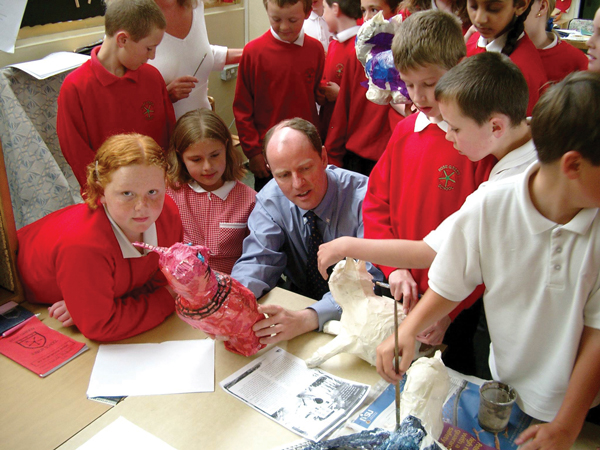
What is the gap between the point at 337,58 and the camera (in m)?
2.60

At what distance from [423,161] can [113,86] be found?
4.35 ft

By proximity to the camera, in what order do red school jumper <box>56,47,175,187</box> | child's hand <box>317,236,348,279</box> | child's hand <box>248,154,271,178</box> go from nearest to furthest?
child's hand <box>317,236,348,279</box> < red school jumper <box>56,47,175,187</box> < child's hand <box>248,154,271,178</box>

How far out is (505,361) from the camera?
44.2 inches

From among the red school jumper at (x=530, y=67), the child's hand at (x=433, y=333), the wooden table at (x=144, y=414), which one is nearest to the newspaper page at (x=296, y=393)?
the wooden table at (x=144, y=414)

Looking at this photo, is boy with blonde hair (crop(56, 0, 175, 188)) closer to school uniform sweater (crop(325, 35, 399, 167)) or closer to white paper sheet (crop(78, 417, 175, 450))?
school uniform sweater (crop(325, 35, 399, 167))

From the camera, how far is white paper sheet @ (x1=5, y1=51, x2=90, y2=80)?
239cm

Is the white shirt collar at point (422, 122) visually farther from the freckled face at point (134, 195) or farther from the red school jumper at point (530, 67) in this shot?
the freckled face at point (134, 195)

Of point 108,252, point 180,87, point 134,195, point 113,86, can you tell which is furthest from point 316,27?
point 108,252

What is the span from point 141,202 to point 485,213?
917mm

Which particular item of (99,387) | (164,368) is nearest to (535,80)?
(164,368)

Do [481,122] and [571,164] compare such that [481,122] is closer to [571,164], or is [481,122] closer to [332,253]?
[571,164]

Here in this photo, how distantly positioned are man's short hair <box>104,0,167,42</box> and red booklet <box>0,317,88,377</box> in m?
1.15

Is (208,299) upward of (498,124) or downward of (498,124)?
downward

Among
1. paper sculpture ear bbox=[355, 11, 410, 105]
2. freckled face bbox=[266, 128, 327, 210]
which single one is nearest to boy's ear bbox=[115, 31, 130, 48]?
freckled face bbox=[266, 128, 327, 210]
